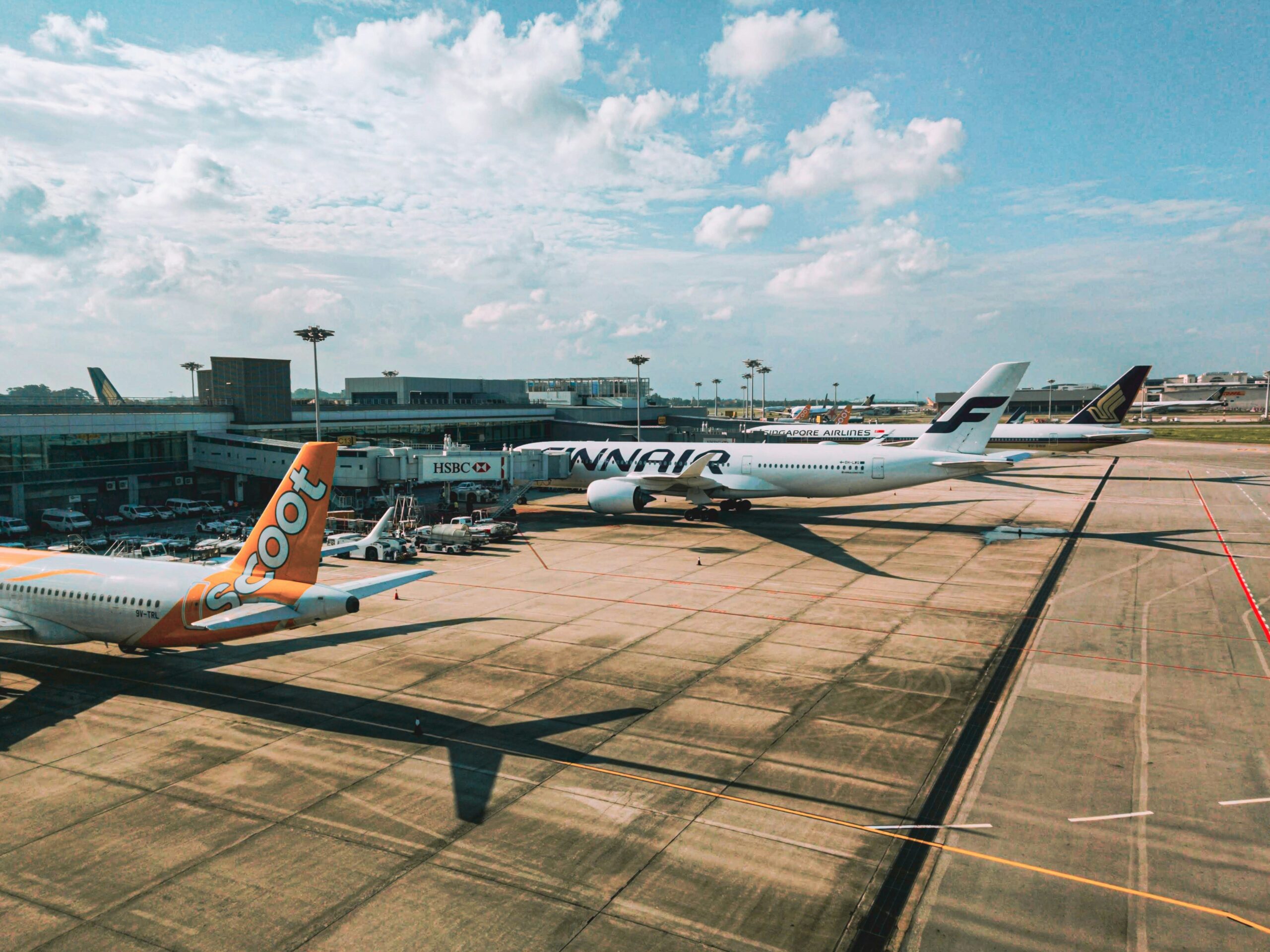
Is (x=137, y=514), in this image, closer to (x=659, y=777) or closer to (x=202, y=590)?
(x=202, y=590)

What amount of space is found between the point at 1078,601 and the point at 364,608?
31.5m

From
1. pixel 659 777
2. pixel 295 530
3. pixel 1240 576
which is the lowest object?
pixel 659 777

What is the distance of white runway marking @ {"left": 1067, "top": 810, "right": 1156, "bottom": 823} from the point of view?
15211 mm

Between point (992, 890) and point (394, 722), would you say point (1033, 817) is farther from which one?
point (394, 722)

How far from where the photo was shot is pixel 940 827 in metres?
15.0

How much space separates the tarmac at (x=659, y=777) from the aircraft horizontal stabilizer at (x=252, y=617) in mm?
2732

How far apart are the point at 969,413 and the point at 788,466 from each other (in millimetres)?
12202

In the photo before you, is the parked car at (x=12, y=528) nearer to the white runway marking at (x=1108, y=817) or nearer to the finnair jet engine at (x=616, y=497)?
the finnair jet engine at (x=616, y=497)

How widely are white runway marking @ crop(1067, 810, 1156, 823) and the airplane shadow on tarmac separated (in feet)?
11.6

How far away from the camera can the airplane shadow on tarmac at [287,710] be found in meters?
17.3

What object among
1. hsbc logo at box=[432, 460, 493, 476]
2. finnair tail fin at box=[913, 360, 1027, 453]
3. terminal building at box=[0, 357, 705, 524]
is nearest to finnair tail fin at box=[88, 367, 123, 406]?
terminal building at box=[0, 357, 705, 524]

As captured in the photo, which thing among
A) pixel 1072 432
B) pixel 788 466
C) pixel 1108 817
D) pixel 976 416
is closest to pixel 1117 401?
pixel 1072 432

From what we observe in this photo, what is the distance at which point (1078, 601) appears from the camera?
1286 inches

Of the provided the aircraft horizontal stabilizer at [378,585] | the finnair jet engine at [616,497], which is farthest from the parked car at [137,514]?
the aircraft horizontal stabilizer at [378,585]
